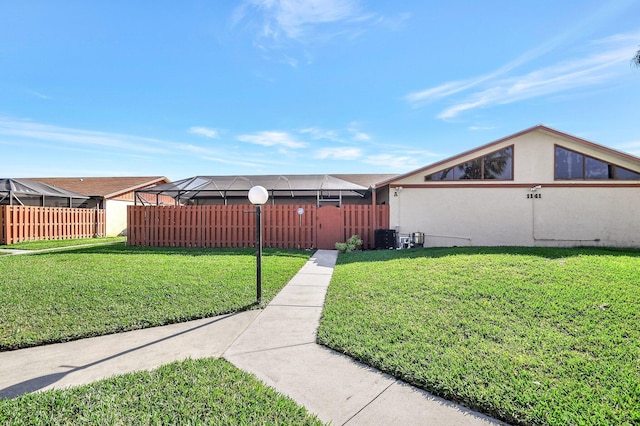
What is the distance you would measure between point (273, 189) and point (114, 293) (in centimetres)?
1092

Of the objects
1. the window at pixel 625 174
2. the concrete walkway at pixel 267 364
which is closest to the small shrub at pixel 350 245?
the concrete walkway at pixel 267 364

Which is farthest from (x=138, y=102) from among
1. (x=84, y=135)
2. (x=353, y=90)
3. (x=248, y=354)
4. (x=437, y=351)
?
(x=437, y=351)

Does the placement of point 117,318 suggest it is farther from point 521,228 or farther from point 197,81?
point 521,228

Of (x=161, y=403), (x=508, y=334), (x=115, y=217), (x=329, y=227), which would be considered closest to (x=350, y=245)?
(x=329, y=227)

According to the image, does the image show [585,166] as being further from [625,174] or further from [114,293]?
[114,293]

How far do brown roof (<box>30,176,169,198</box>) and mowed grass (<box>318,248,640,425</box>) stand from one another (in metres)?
19.5

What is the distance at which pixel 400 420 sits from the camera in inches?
85.1

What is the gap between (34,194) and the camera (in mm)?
15625

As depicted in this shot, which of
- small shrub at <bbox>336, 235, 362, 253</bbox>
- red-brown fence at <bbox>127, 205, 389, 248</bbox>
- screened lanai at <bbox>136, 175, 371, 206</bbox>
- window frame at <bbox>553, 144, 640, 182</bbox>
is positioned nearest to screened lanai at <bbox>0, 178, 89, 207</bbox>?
screened lanai at <bbox>136, 175, 371, 206</bbox>

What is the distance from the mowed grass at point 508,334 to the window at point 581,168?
5583 mm

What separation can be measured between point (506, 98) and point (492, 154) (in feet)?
6.73

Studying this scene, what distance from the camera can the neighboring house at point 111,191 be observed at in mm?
18828

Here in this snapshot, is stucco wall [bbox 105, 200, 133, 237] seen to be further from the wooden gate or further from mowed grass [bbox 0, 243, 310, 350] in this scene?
the wooden gate

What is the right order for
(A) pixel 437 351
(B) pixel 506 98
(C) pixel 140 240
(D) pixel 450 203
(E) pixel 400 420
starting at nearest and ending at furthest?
(E) pixel 400 420, (A) pixel 437 351, (B) pixel 506 98, (D) pixel 450 203, (C) pixel 140 240
